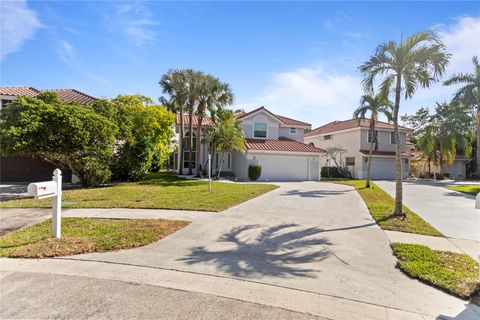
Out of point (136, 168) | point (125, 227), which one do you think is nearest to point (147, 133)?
point (136, 168)

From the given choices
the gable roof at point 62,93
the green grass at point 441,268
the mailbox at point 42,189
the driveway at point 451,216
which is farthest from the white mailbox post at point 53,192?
the gable roof at point 62,93

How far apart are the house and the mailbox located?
18.5 meters

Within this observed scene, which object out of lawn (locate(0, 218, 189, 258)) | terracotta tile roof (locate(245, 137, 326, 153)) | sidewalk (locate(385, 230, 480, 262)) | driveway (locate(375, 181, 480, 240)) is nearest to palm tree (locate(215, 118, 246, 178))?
terracotta tile roof (locate(245, 137, 326, 153))

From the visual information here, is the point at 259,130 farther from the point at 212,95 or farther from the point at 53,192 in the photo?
the point at 53,192

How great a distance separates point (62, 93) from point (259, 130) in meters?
17.6

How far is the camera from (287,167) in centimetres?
2675

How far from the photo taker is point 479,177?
32531 mm

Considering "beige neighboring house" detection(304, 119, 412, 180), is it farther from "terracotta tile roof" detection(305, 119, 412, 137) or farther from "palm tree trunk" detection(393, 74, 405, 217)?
"palm tree trunk" detection(393, 74, 405, 217)

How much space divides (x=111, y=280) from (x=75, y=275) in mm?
714

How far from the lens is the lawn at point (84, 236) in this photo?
19.7ft

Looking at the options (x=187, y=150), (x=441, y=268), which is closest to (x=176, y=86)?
(x=187, y=150)

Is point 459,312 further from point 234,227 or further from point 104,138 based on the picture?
point 104,138

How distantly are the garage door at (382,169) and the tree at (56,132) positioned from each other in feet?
88.9

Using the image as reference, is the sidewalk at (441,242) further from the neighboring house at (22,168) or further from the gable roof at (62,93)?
the gable roof at (62,93)
